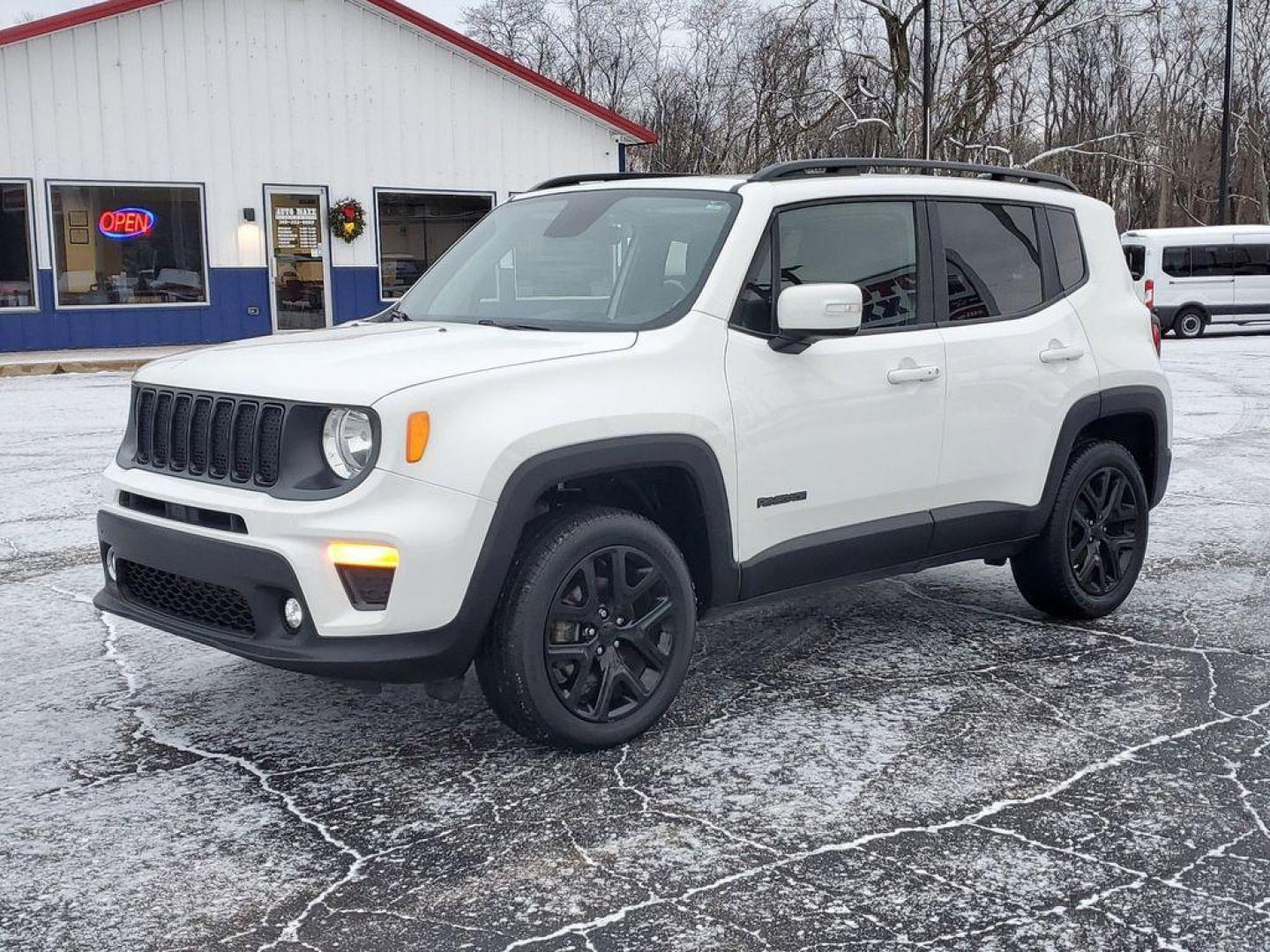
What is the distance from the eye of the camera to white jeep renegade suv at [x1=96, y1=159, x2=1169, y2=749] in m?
4.08

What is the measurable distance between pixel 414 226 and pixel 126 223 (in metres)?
4.86

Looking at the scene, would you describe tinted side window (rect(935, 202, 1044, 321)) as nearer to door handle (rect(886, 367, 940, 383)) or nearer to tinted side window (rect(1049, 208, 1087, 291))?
tinted side window (rect(1049, 208, 1087, 291))

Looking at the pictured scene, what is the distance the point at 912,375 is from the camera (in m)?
5.22

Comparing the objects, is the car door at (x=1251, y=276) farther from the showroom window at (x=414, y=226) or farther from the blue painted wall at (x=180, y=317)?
the blue painted wall at (x=180, y=317)

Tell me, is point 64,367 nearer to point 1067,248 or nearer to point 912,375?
point 1067,248

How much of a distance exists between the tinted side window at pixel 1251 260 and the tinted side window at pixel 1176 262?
3.64 feet

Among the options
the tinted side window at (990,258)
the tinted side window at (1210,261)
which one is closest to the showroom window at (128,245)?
the tinted side window at (1210,261)

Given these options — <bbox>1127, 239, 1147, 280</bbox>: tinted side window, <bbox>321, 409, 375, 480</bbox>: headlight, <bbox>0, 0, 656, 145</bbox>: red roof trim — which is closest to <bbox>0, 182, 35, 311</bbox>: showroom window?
<bbox>0, 0, 656, 145</bbox>: red roof trim

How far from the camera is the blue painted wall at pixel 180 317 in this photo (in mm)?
21578

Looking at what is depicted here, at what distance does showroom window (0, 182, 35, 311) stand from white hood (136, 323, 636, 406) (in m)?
18.1

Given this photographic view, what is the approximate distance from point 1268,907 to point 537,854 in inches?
71.6

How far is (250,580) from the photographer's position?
411 centimetres

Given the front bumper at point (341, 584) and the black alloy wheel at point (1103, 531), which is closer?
the front bumper at point (341, 584)

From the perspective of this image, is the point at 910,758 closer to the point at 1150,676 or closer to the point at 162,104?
the point at 1150,676
